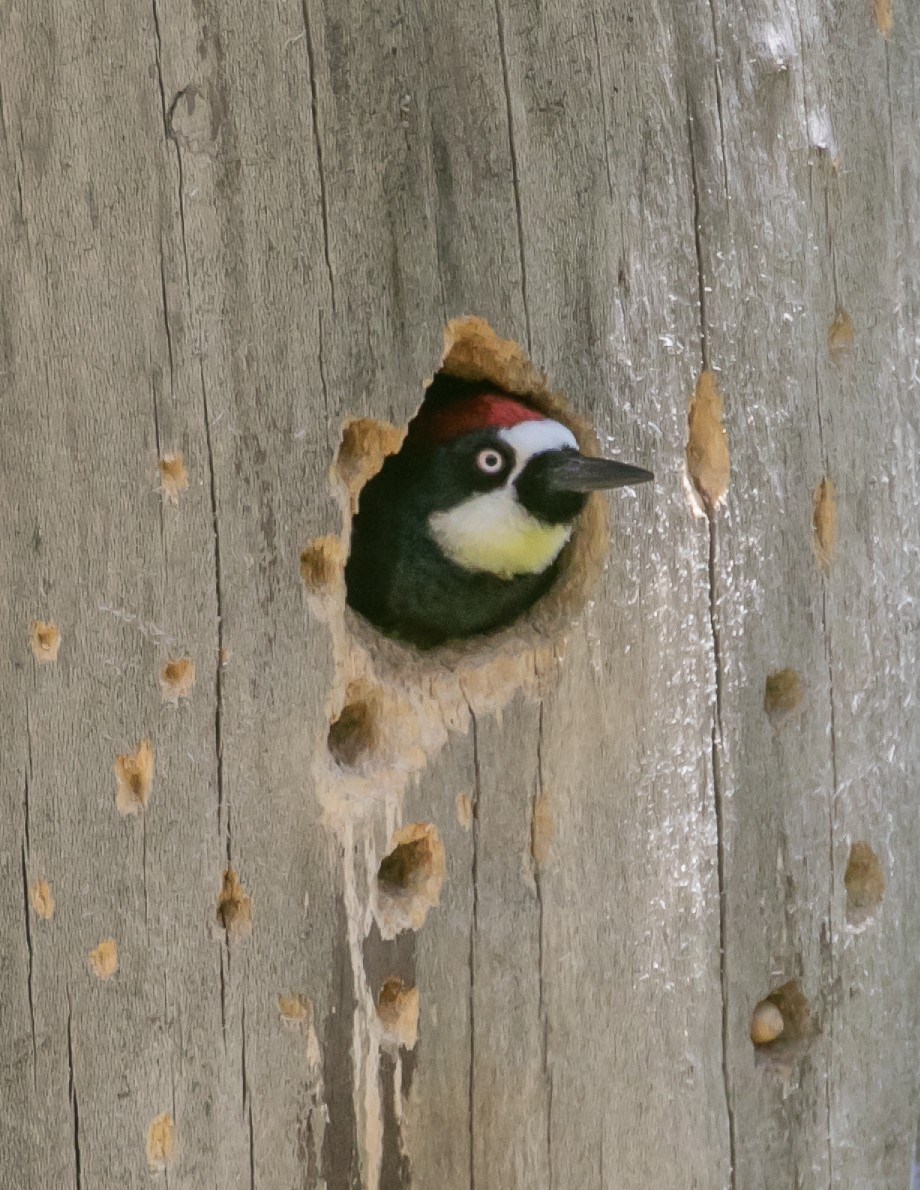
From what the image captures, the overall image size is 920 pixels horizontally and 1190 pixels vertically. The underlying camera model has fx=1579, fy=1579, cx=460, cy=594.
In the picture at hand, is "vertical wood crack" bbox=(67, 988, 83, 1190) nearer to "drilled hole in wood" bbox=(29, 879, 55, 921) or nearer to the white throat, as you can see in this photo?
"drilled hole in wood" bbox=(29, 879, 55, 921)

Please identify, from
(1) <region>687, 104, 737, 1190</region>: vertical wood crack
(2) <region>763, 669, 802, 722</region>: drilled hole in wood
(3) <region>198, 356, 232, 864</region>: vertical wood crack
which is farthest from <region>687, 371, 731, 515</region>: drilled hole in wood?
(3) <region>198, 356, 232, 864</region>: vertical wood crack

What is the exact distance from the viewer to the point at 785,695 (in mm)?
2078

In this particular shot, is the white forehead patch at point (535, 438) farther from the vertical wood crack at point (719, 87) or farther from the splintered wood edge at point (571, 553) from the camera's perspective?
the vertical wood crack at point (719, 87)

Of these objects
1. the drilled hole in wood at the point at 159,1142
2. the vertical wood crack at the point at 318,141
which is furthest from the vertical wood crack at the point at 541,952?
the vertical wood crack at the point at 318,141

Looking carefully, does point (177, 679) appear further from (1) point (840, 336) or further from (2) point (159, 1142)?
(1) point (840, 336)

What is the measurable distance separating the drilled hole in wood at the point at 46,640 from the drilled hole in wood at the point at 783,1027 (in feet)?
3.36

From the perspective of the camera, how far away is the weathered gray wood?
5.68 ft

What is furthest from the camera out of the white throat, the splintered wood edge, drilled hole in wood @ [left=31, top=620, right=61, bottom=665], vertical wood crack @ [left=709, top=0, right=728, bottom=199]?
the white throat

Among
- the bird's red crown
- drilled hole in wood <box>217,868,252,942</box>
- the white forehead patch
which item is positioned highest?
the bird's red crown

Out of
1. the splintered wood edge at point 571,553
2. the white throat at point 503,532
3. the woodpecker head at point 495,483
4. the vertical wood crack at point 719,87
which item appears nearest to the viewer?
the splintered wood edge at point 571,553

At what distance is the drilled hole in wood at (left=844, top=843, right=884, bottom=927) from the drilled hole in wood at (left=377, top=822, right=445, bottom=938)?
0.63m

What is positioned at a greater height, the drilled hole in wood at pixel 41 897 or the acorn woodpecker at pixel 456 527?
the acorn woodpecker at pixel 456 527

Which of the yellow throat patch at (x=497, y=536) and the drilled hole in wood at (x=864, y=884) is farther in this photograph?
the yellow throat patch at (x=497, y=536)

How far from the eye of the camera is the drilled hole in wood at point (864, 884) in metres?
2.16
